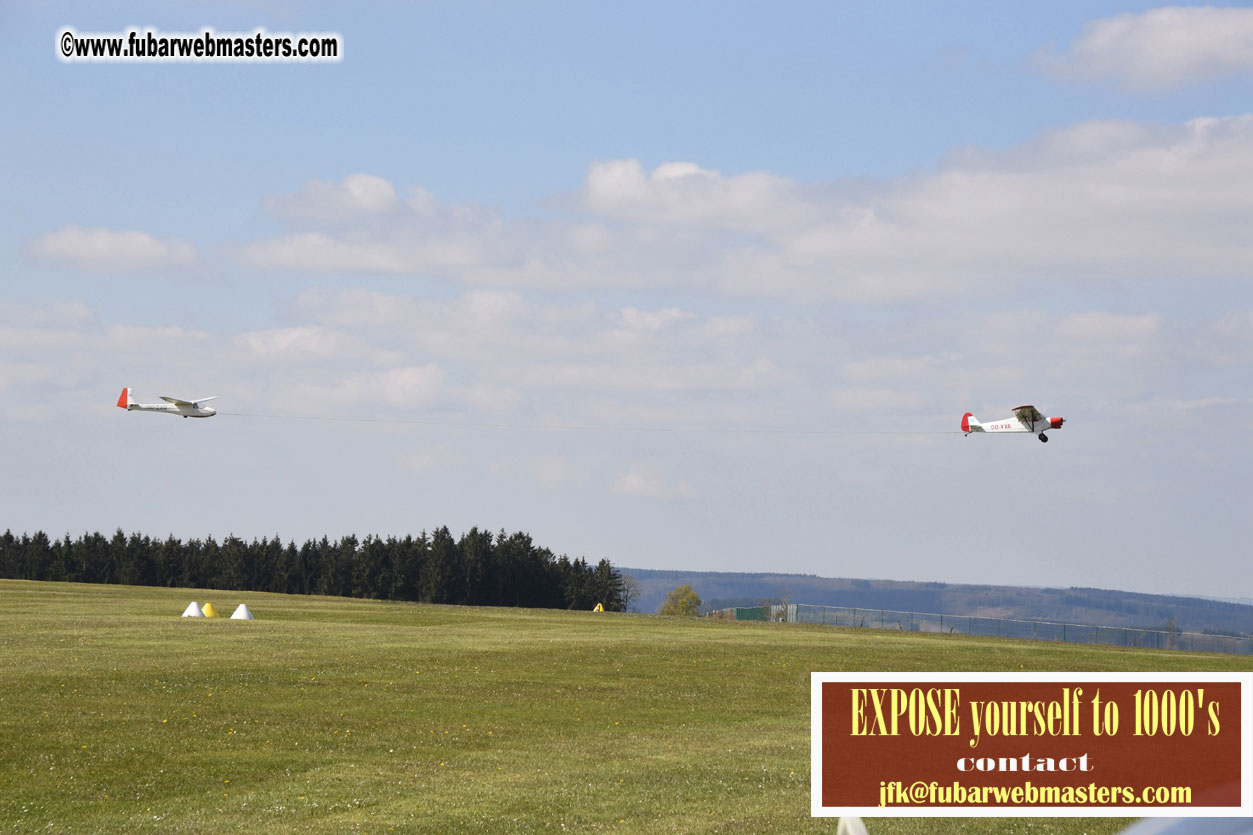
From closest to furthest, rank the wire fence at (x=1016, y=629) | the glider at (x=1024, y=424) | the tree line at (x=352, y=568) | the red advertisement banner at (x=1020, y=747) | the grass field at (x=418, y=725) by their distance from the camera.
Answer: the red advertisement banner at (x=1020, y=747), the grass field at (x=418, y=725), the glider at (x=1024, y=424), the wire fence at (x=1016, y=629), the tree line at (x=352, y=568)

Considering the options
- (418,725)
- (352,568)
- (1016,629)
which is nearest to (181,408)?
(418,725)

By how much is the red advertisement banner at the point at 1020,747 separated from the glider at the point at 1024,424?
10.6 m

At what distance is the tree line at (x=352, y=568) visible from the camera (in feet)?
424

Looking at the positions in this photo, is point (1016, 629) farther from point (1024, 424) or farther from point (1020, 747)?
point (1020, 747)

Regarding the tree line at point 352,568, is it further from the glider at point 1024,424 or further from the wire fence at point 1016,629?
the glider at point 1024,424

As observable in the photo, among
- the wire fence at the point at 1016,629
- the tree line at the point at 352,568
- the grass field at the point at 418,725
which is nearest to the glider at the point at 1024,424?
the grass field at the point at 418,725

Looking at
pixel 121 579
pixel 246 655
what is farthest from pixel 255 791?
pixel 121 579

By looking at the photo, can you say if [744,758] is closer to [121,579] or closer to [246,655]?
[246,655]

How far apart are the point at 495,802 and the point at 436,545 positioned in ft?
369

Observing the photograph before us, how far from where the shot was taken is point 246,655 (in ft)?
126

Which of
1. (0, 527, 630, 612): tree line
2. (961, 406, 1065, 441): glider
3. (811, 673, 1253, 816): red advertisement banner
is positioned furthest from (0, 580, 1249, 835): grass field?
(0, 527, 630, 612): tree line

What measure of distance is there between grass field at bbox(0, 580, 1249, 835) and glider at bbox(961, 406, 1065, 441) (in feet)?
29.5

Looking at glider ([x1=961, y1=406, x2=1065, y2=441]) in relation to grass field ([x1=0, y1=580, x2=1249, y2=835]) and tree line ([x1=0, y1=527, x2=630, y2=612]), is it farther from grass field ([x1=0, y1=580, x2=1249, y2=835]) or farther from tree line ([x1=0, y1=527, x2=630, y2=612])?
tree line ([x1=0, y1=527, x2=630, y2=612])

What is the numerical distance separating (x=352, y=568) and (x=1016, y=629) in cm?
7804
